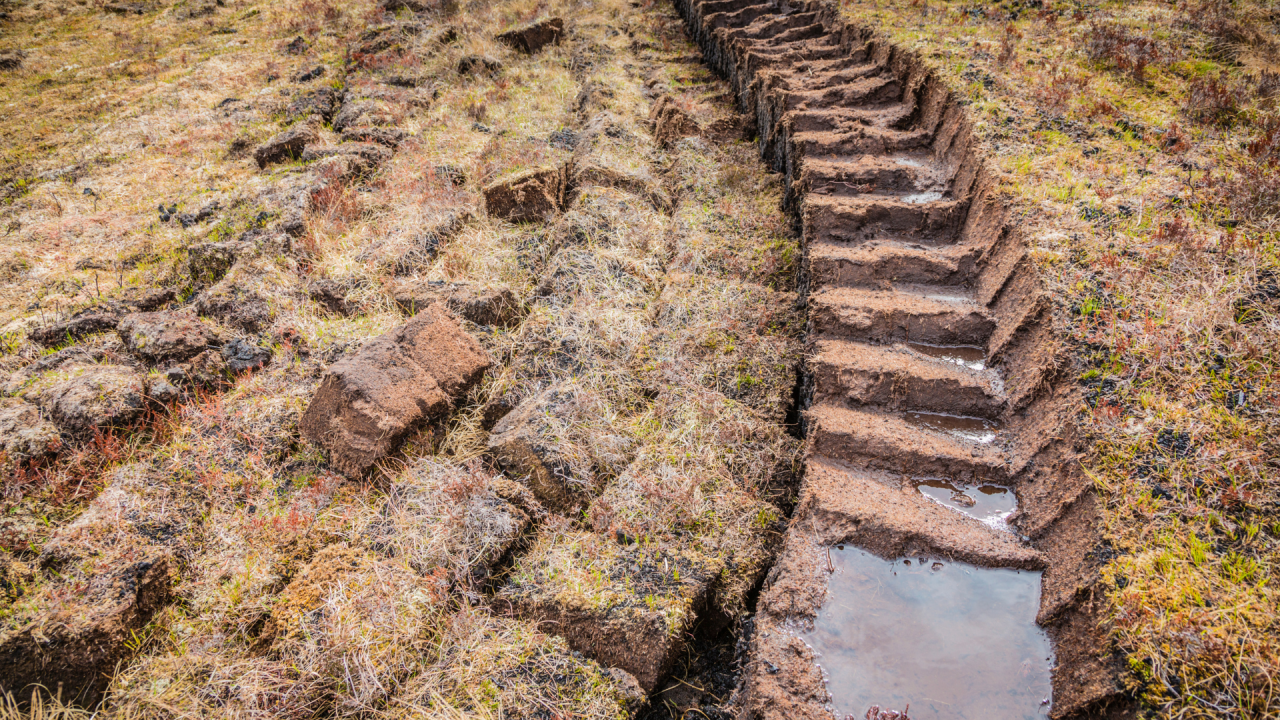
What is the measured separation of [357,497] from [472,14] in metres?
11.5

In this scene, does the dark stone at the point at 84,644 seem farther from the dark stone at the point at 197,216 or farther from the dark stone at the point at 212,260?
the dark stone at the point at 197,216

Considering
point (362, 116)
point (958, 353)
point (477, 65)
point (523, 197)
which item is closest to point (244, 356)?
point (523, 197)

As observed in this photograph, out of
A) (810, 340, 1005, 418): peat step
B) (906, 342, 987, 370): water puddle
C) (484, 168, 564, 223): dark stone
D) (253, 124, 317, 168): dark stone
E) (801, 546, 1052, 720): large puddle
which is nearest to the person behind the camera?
(801, 546, 1052, 720): large puddle

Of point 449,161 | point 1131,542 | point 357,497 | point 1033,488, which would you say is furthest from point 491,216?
point 1131,542

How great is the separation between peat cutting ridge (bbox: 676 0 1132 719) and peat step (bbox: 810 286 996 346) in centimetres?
1

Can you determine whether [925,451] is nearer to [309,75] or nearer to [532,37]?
[532,37]

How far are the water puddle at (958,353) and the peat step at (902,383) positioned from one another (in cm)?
7

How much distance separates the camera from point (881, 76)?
257 inches

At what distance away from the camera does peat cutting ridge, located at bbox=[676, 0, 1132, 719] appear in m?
2.64

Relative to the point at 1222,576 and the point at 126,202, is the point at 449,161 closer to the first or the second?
the point at 126,202

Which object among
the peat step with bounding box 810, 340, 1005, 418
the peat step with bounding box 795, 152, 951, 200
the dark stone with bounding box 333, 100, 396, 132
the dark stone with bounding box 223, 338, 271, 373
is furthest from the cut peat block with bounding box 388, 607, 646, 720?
the dark stone with bounding box 333, 100, 396, 132

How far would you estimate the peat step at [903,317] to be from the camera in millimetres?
4090

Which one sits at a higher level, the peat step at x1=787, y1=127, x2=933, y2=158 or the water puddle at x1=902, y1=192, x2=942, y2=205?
the peat step at x1=787, y1=127, x2=933, y2=158

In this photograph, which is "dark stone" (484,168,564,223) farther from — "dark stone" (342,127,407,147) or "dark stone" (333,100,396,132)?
"dark stone" (333,100,396,132)
